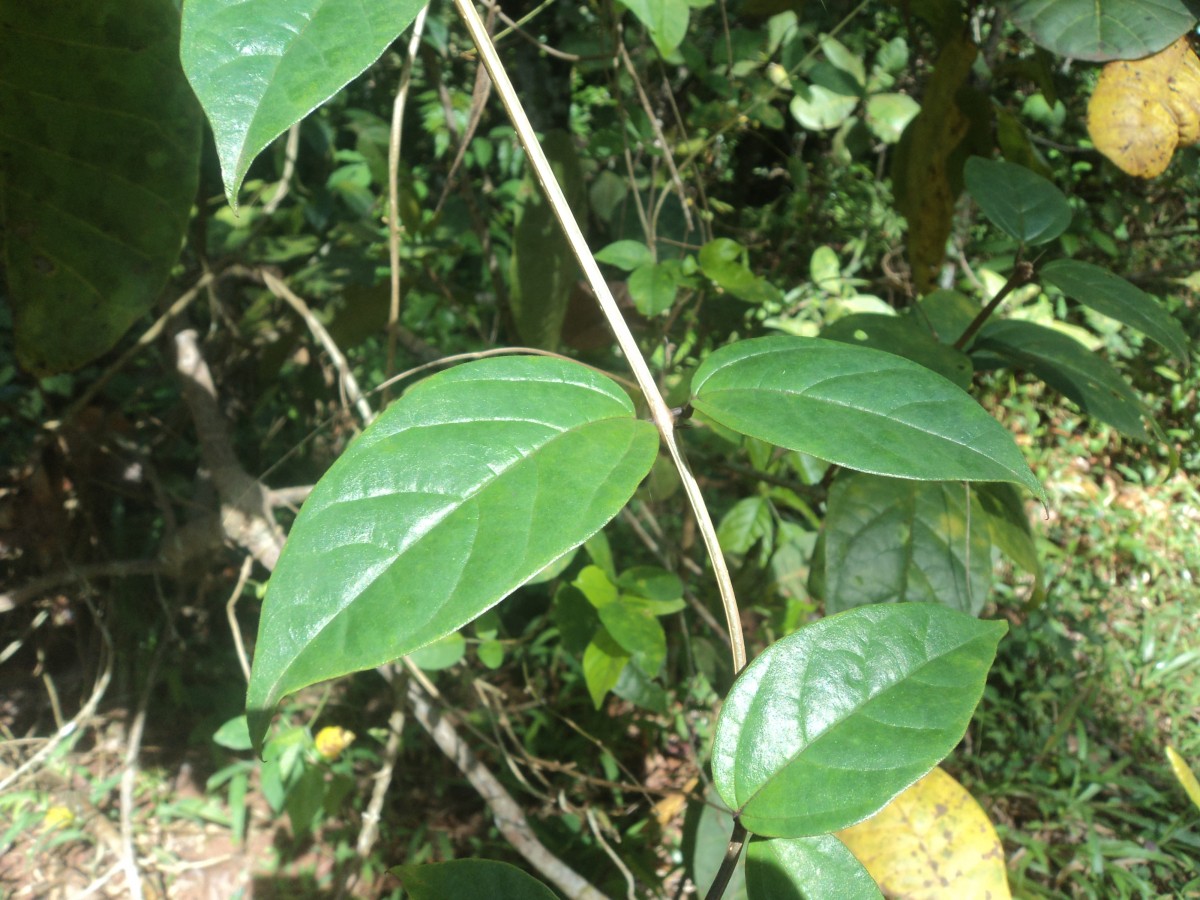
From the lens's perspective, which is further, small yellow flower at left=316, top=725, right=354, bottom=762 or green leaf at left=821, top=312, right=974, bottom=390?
small yellow flower at left=316, top=725, right=354, bottom=762

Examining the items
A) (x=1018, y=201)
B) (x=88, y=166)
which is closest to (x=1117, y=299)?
(x=1018, y=201)

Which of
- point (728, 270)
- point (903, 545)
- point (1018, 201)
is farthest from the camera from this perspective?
point (728, 270)

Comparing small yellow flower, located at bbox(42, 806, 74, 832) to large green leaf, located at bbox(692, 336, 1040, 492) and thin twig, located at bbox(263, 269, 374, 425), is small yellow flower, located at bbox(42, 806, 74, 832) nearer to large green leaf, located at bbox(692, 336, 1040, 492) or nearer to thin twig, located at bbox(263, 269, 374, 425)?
thin twig, located at bbox(263, 269, 374, 425)

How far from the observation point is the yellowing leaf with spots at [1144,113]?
801 mm

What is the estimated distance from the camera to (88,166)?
32.0 inches

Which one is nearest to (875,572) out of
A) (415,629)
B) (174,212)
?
(415,629)

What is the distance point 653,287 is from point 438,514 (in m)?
0.71

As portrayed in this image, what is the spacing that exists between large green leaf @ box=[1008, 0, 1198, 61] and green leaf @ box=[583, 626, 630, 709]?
2.48 ft

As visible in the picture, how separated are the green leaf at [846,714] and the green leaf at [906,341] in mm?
374

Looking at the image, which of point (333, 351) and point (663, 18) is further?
point (333, 351)

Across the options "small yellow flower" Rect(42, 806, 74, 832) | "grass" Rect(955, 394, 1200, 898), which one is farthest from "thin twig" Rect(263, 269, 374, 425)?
"grass" Rect(955, 394, 1200, 898)

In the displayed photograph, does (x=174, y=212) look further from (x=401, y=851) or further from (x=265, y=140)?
(x=401, y=851)

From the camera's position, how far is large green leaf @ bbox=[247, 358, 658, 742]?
308mm

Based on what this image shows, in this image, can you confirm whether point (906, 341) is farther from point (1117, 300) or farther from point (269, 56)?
point (269, 56)
